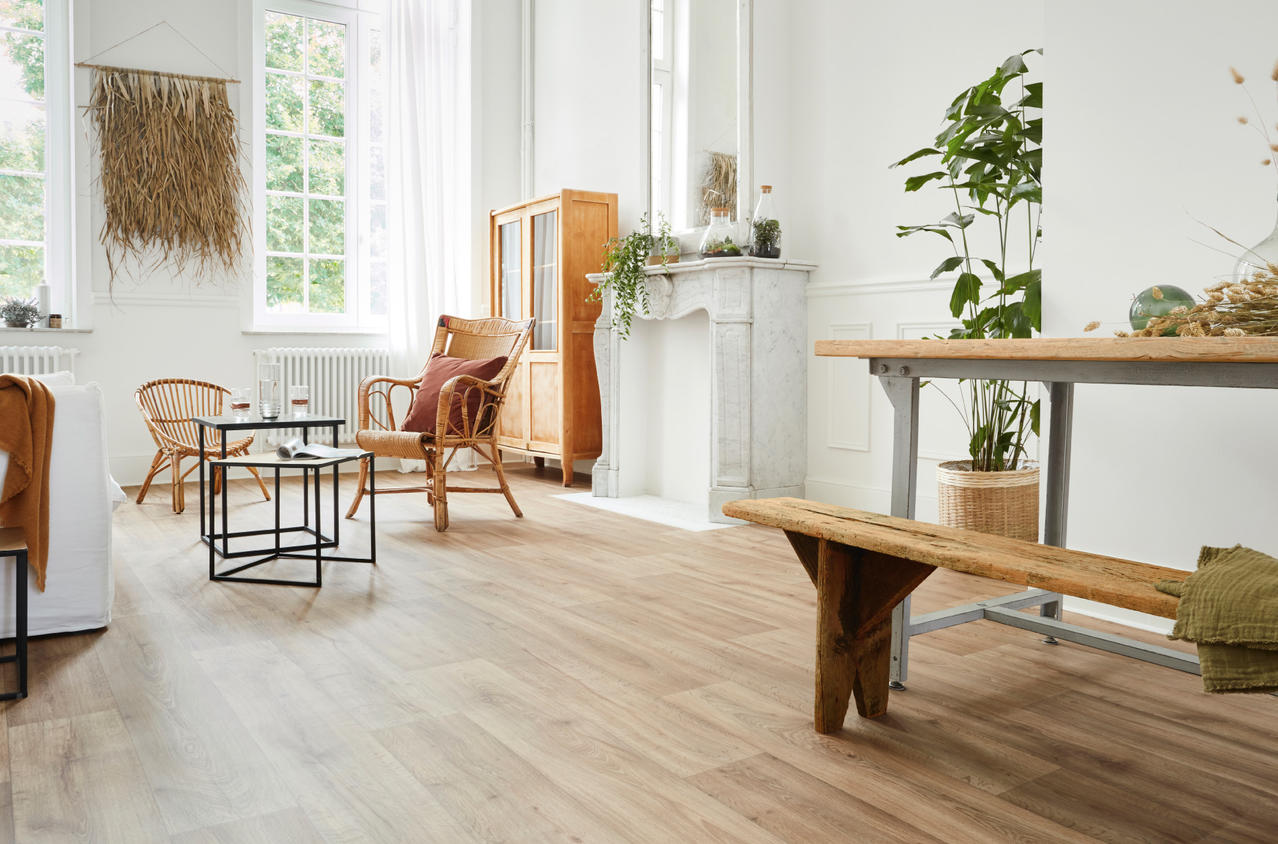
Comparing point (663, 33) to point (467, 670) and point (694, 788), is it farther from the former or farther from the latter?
point (694, 788)

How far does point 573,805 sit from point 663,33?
177 inches

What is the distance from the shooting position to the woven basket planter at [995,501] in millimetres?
3182

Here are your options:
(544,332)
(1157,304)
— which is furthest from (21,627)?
(544,332)

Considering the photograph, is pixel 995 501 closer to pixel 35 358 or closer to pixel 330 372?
pixel 330 372

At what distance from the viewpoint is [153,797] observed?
1.68 meters

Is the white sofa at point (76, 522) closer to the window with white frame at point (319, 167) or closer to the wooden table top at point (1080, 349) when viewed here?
the wooden table top at point (1080, 349)

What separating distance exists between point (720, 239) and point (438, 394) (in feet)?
5.07

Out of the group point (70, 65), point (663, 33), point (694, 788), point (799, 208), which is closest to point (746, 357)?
point (799, 208)

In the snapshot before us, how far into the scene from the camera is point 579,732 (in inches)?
78.3

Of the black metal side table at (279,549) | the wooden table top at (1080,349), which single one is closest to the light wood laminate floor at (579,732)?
the black metal side table at (279,549)

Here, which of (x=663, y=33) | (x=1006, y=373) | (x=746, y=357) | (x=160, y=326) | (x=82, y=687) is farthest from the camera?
(x=160, y=326)

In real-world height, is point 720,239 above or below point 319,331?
above

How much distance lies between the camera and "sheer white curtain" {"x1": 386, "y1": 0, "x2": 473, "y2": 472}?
20.7 feet

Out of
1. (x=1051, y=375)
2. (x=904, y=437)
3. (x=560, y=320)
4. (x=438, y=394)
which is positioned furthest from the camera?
(x=560, y=320)
